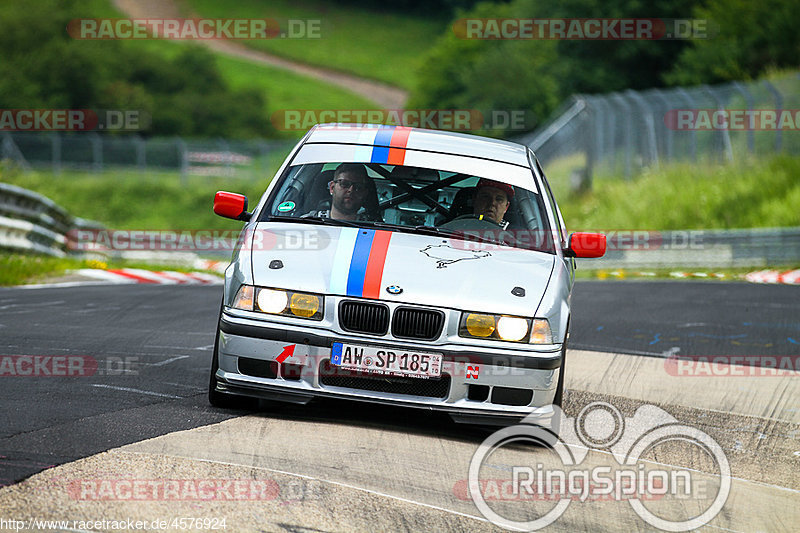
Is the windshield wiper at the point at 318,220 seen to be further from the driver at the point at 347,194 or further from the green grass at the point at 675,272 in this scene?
the green grass at the point at 675,272

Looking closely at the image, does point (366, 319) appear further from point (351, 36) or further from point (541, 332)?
point (351, 36)

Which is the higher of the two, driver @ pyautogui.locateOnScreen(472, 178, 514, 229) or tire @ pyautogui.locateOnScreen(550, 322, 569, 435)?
driver @ pyautogui.locateOnScreen(472, 178, 514, 229)

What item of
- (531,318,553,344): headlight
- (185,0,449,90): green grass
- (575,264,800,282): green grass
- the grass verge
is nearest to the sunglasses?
(531,318,553,344): headlight

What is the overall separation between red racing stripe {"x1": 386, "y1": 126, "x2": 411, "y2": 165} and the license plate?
178 centimetres

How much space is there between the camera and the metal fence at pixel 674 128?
932 inches

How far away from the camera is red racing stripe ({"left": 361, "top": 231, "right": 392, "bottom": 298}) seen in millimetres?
6258

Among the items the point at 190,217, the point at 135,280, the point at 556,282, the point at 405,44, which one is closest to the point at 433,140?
the point at 556,282

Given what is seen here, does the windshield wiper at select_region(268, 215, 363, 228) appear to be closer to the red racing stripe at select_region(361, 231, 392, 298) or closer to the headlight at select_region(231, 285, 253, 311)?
the red racing stripe at select_region(361, 231, 392, 298)

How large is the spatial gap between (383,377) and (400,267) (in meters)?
0.62

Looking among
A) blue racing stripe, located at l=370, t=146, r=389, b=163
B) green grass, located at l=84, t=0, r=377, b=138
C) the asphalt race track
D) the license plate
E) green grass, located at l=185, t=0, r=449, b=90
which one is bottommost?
the asphalt race track

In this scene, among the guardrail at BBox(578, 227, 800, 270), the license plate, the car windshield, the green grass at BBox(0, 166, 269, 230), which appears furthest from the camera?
the green grass at BBox(0, 166, 269, 230)

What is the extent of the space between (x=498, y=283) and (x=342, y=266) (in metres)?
0.82

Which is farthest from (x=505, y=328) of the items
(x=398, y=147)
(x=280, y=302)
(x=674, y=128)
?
(x=674, y=128)

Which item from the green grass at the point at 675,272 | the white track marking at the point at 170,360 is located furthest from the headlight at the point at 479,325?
the green grass at the point at 675,272
